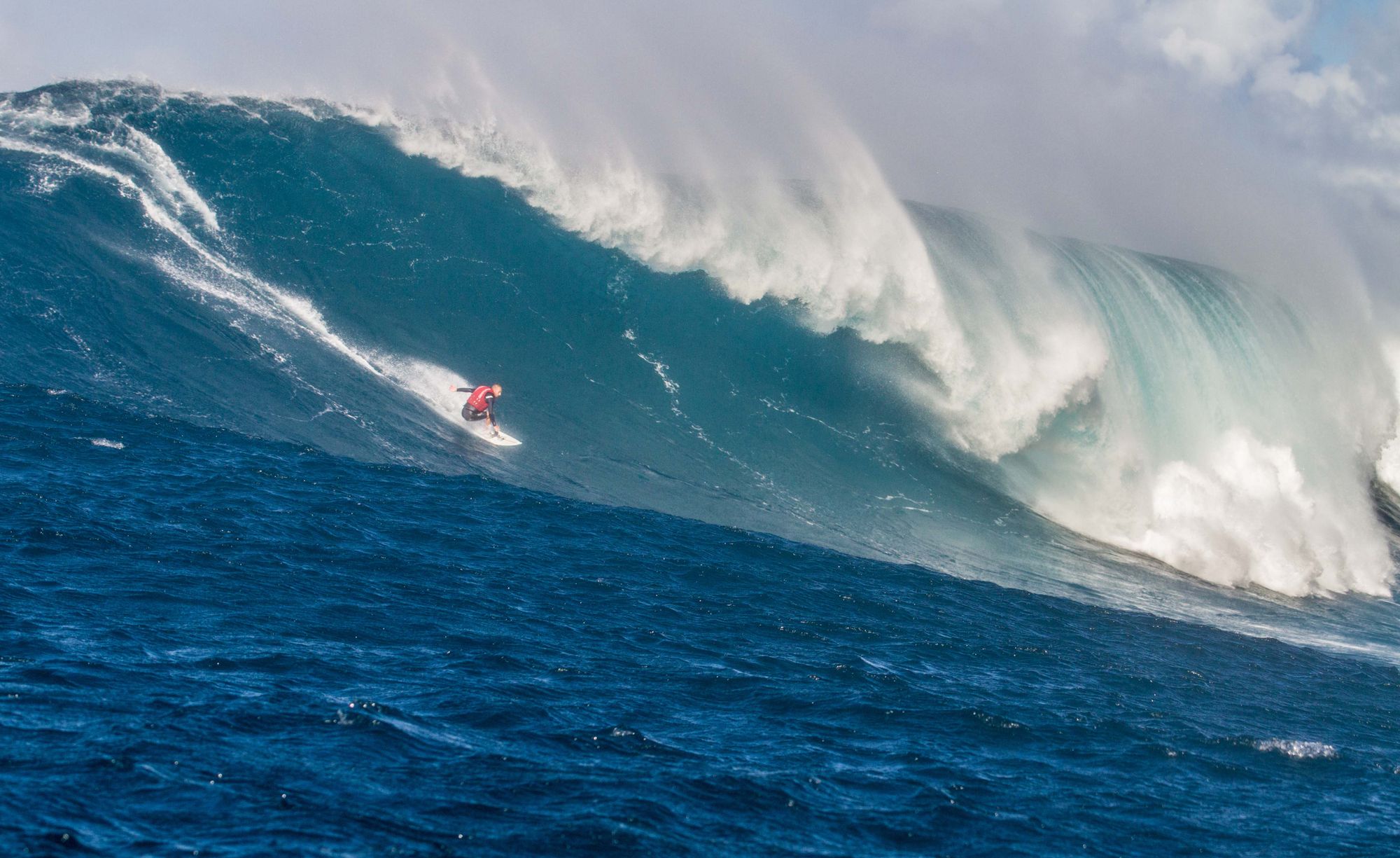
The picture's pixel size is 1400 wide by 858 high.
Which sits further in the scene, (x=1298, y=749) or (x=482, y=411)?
(x=482, y=411)

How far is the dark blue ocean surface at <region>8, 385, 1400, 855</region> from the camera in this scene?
718 cm

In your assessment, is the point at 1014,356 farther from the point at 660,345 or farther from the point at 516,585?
the point at 516,585

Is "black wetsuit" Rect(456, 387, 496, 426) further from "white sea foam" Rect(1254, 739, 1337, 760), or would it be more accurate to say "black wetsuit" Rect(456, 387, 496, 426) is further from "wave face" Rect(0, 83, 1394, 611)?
"white sea foam" Rect(1254, 739, 1337, 760)

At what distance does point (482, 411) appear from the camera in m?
18.1

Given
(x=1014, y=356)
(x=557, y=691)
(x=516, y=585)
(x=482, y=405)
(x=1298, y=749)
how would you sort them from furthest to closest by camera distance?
(x=1014, y=356) → (x=482, y=405) → (x=516, y=585) → (x=1298, y=749) → (x=557, y=691)

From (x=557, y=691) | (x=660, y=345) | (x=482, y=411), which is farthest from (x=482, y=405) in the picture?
(x=557, y=691)

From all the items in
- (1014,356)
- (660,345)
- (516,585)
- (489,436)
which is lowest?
(516,585)

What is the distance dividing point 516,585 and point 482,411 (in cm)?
641

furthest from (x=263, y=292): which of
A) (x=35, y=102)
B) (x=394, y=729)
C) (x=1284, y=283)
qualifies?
(x=1284, y=283)

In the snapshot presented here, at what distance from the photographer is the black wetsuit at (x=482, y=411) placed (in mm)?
17953

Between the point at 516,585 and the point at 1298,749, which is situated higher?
the point at 1298,749

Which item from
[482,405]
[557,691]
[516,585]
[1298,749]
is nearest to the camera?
[557,691]

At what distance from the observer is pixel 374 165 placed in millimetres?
23609

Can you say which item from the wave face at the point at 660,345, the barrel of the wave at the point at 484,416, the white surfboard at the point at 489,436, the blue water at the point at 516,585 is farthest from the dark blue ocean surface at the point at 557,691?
the barrel of the wave at the point at 484,416
